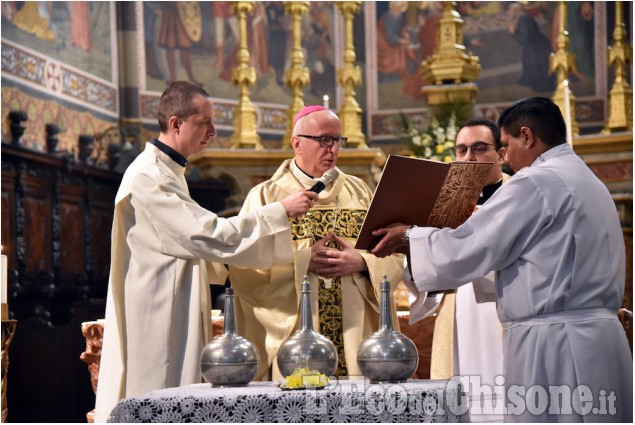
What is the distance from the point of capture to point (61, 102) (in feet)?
33.3

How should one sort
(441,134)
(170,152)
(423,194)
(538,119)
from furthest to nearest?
(441,134) → (170,152) → (423,194) → (538,119)

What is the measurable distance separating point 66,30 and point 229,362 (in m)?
7.66

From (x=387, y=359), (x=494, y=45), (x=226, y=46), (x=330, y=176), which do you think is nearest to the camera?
(x=387, y=359)

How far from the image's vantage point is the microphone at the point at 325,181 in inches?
171

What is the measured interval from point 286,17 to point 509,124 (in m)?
8.68

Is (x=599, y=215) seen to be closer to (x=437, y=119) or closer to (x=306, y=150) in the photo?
(x=306, y=150)

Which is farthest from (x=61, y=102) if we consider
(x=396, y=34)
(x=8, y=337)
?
(x=8, y=337)

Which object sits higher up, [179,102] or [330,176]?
[179,102]

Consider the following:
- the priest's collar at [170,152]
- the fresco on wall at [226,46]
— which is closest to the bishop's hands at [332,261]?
the priest's collar at [170,152]

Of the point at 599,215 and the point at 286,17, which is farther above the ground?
the point at 286,17

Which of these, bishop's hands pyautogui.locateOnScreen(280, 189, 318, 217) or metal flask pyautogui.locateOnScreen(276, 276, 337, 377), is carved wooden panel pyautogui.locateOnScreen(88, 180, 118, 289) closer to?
bishop's hands pyautogui.locateOnScreen(280, 189, 318, 217)

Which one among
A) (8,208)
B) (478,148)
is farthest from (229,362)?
(8,208)

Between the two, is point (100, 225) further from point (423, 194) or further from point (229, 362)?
point (229, 362)

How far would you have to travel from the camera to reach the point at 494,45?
12.2 meters
